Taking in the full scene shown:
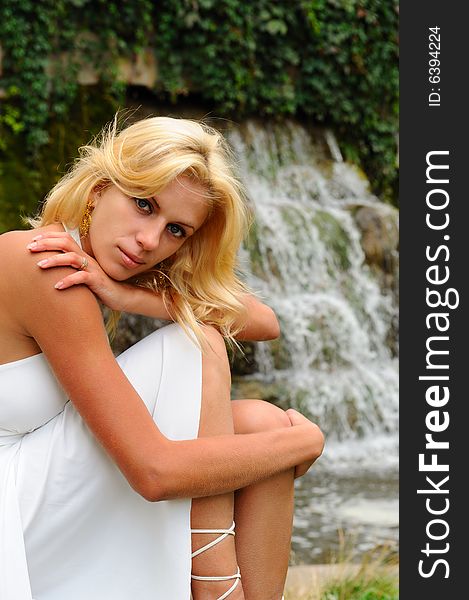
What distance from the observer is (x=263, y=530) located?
1865 millimetres

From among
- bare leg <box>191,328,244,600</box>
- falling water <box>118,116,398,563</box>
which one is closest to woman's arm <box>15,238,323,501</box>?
bare leg <box>191,328,244,600</box>

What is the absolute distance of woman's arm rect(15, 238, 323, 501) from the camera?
64.2 inches

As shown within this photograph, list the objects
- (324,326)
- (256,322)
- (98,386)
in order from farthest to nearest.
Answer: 1. (324,326)
2. (256,322)
3. (98,386)

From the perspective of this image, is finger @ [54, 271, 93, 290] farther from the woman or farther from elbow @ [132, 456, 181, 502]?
elbow @ [132, 456, 181, 502]

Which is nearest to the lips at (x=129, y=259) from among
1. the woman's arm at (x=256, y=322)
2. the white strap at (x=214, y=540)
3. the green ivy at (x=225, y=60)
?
the woman's arm at (x=256, y=322)

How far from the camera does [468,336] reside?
2.66 m

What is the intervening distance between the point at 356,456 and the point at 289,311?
1110 millimetres

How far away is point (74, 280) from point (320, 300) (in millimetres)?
4317

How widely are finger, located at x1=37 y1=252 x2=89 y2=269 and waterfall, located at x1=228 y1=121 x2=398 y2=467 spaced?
347 cm

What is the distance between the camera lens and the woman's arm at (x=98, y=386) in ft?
5.35

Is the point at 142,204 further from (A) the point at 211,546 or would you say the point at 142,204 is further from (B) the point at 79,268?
(A) the point at 211,546

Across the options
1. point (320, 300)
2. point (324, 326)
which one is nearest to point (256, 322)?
point (324, 326)

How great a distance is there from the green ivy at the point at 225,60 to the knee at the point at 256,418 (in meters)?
Result: 4.31

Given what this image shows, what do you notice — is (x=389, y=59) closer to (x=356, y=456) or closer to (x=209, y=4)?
(x=209, y=4)
